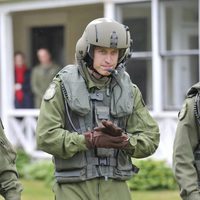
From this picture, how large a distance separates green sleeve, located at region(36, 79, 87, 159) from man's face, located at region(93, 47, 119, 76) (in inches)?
13.4

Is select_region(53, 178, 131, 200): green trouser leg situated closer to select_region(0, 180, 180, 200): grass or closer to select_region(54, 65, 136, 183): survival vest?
select_region(54, 65, 136, 183): survival vest

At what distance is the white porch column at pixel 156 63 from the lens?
13.4 m

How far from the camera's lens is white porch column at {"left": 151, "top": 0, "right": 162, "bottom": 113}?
13414 mm

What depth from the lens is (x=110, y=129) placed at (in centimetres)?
504

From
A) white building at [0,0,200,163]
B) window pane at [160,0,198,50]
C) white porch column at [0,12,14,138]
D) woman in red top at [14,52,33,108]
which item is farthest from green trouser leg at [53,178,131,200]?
woman in red top at [14,52,33,108]

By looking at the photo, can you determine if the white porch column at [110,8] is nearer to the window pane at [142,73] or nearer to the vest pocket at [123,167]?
the window pane at [142,73]

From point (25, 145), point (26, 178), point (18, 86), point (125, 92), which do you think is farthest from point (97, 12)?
point (125, 92)

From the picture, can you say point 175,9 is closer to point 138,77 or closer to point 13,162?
point 138,77

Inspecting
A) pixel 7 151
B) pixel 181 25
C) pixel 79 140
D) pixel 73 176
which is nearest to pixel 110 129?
pixel 79 140

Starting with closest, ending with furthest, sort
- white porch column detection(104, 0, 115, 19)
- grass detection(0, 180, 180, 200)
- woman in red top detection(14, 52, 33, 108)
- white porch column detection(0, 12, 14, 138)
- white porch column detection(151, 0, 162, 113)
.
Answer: grass detection(0, 180, 180, 200), white porch column detection(151, 0, 162, 113), white porch column detection(104, 0, 115, 19), white porch column detection(0, 12, 14, 138), woman in red top detection(14, 52, 33, 108)

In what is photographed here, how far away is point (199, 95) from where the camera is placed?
5.39 meters

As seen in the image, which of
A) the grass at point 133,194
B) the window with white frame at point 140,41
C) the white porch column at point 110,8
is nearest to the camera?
the grass at point 133,194

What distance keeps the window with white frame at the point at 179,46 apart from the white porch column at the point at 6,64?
10.1 ft

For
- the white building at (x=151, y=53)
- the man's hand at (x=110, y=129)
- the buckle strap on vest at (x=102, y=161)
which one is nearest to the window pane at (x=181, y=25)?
the white building at (x=151, y=53)
